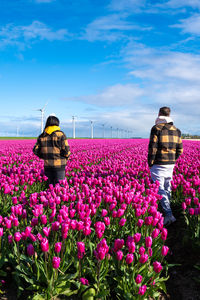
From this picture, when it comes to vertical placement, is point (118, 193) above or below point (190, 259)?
above

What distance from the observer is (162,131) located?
6285 mm

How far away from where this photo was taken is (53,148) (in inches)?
275

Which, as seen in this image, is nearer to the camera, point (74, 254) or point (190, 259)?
point (74, 254)

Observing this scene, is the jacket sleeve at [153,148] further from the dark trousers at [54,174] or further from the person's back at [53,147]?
the dark trousers at [54,174]

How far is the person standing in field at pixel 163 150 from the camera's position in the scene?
6.28 metres

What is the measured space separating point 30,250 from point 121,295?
54.3 inches

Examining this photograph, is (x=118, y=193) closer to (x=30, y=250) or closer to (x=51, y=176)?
(x=30, y=250)

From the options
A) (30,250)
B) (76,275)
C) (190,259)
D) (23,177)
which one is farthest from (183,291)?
(23,177)

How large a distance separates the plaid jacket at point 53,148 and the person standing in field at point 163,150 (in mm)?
2348

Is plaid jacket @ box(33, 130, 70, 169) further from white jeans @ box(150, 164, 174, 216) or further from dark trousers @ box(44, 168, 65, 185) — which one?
white jeans @ box(150, 164, 174, 216)

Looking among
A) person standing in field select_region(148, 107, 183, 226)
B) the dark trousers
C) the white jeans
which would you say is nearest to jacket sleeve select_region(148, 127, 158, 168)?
person standing in field select_region(148, 107, 183, 226)

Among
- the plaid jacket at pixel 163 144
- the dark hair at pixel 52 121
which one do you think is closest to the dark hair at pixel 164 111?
the plaid jacket at pixel 163 144

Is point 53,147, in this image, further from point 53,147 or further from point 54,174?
point 54,174

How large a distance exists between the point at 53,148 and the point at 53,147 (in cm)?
3
